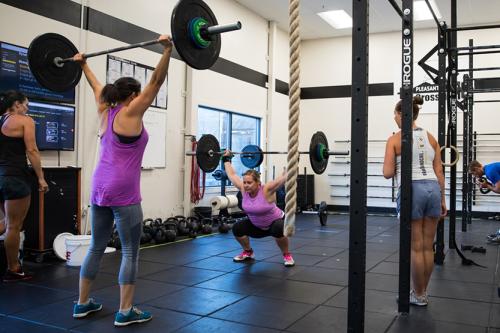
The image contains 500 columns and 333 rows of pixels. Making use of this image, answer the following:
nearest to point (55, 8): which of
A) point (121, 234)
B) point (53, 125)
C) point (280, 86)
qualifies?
point (53, 125)

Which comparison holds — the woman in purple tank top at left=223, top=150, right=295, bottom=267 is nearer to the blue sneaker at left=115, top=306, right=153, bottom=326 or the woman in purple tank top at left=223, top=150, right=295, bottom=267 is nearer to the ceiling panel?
the blue sneaker at left=115, top=306, right=153, bottom=326

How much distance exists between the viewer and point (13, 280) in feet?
10.3

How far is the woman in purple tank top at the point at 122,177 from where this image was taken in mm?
2137

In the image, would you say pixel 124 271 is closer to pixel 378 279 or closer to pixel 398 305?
pixel 398 305

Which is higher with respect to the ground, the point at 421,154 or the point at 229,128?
the point at 229,128

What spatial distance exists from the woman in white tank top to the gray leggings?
1405 mm

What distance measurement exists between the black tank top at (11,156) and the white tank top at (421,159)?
2421 mm

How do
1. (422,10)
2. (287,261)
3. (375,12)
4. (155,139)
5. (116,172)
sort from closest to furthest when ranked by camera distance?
(116,172) → (287,261) → (155,139) → (422,10) → (375,12)

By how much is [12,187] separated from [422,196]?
8.30 ft

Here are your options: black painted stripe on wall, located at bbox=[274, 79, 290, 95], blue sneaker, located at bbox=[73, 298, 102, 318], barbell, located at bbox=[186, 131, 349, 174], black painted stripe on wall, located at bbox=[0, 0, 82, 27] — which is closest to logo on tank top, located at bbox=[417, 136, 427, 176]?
barbell, located at bbox=[186, 131, 349, 174]

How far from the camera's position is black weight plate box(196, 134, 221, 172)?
4.25m

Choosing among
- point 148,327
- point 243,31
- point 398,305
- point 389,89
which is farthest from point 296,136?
point 389,89

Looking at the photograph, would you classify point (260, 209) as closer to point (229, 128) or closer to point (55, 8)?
point (55, 8)

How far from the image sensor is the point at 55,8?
435 centimetres
